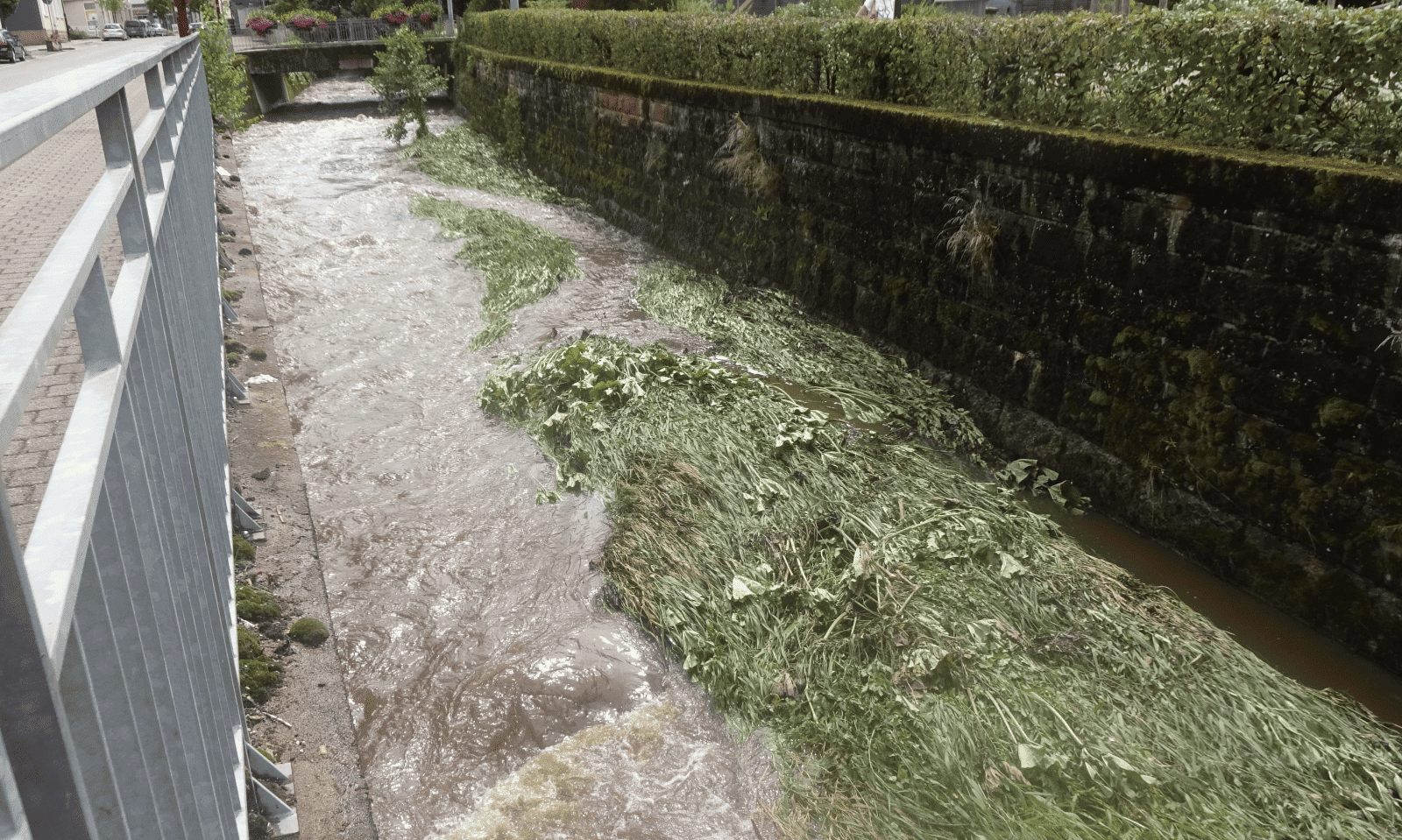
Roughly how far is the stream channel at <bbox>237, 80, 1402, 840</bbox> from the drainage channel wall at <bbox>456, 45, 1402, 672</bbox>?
347mm

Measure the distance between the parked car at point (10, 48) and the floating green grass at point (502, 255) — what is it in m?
25.9

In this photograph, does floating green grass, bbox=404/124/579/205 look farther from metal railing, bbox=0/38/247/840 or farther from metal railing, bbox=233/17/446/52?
metal railing, bbox=233/17/446/52

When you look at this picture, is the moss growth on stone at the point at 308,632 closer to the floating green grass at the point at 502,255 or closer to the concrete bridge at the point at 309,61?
the floating green grass at the point at 502,255

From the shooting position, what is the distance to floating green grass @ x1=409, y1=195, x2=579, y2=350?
322 inches

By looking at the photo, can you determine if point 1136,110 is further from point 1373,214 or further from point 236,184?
point 236,184

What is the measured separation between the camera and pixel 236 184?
11992 millimetres

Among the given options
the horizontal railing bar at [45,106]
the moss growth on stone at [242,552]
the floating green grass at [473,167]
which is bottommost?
the moss growth on stone at [242,552]

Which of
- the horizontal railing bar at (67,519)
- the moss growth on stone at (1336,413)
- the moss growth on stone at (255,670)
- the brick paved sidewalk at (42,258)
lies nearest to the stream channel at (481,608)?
the moss growth on stone at (255,670)

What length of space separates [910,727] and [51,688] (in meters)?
2.85

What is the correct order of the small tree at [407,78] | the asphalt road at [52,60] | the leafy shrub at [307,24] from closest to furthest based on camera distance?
the small tree at [407,78], the asphalt road at [52,60], the leafy shrub at [307,24]

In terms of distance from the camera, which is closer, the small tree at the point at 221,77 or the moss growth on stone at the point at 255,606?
the moss growth on stone at the point at 255,606

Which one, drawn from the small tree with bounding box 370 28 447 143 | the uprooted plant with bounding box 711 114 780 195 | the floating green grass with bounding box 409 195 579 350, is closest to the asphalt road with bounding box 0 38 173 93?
the small tree with bounding box 370 28 447 143

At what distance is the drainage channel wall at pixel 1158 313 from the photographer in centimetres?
393

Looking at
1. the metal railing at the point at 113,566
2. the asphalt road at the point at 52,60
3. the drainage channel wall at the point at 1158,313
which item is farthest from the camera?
the asphalt road at the point at 52,60
